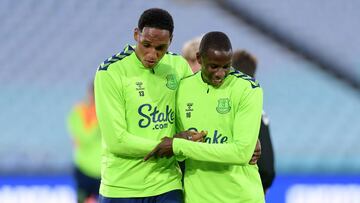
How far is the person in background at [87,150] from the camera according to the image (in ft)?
22.8

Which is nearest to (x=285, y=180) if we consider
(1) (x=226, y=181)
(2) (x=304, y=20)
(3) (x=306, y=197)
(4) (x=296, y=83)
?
(3) (x=306, y=197)

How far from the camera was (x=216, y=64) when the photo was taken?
11.3ft

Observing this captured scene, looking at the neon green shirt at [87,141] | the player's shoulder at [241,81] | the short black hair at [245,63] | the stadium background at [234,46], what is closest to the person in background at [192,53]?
the short black hair at [245,63]

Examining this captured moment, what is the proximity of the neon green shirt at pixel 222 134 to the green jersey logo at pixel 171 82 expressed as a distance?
0.14ft

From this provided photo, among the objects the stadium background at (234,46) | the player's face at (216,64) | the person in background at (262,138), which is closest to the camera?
the player's face at (216,64)

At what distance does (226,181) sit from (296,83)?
19.6 feet

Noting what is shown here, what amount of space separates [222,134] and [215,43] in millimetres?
387

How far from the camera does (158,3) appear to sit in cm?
934

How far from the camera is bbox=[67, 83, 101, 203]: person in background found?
695 cm

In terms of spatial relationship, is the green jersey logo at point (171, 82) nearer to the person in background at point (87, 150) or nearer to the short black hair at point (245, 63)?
the short black hair at point (245, 63)

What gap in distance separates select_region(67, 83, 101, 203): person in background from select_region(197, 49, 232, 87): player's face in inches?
141

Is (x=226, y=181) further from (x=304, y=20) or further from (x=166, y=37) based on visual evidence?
(x=304, y=20)

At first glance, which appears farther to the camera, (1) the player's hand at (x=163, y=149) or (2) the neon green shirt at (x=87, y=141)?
(2) the neon green shirt at (x=87, y=141)

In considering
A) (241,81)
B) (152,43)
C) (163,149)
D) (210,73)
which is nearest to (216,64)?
(210,73)
